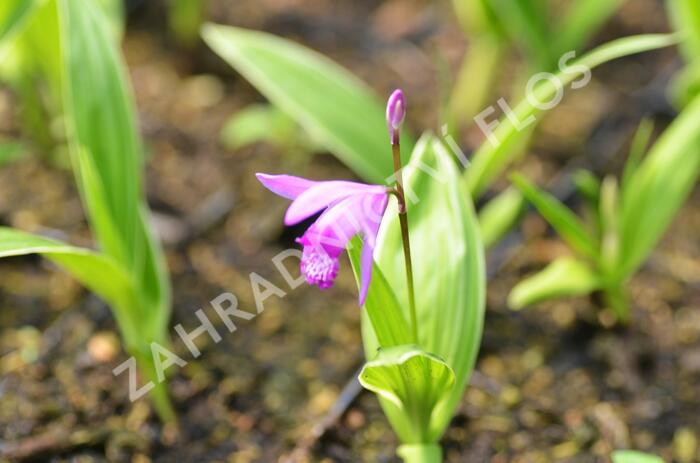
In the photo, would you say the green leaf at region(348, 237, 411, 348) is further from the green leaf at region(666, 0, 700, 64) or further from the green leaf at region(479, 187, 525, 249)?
the green leaf at region(666, 0, 700, 64)

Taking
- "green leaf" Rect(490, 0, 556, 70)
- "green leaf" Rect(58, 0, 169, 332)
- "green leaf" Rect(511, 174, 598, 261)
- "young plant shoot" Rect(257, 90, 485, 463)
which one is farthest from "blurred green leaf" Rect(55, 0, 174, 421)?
"green leaf" Rect(490, 0, 556, 70)

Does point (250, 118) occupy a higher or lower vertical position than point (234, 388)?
higher

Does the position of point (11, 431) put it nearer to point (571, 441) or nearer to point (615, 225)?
point (571, 441)

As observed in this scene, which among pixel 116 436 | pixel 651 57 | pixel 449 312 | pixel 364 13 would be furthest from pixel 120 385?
pixel 651 57

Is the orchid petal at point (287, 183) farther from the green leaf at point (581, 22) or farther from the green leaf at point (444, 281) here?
the green leaf at point (581, 22)

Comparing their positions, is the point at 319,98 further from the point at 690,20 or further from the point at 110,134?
the point at 690,20

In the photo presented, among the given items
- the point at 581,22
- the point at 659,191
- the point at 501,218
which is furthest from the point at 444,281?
the point at 581,22

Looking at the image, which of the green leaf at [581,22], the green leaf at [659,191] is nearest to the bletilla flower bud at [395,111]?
the green leaf at [659,191]
